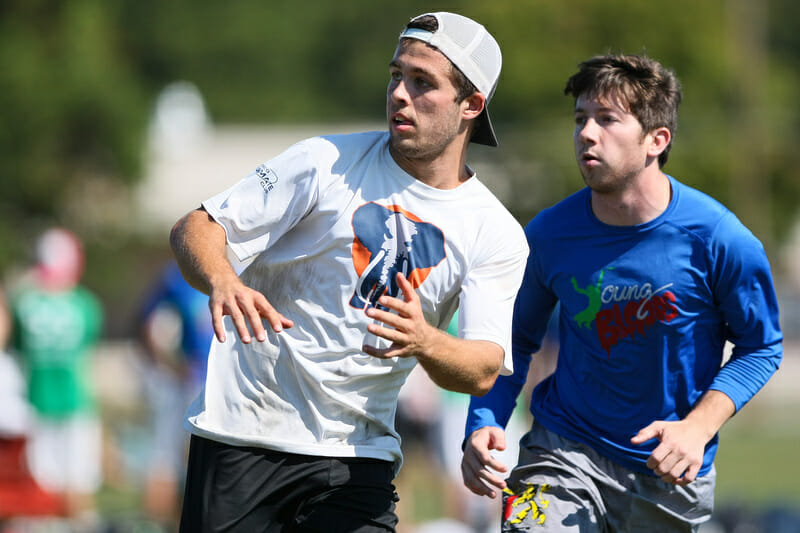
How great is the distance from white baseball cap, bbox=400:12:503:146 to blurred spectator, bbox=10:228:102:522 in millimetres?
7896

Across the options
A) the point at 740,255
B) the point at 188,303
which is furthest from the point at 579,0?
the point at 740,255

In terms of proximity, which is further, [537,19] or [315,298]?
[537,19]

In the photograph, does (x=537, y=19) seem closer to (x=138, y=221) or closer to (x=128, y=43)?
(x=138, y=221)

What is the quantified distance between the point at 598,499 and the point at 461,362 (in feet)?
3.34

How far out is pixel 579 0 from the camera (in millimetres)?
27094

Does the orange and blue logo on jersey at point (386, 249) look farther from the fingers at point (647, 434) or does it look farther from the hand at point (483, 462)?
the fingers at point (647, 434)

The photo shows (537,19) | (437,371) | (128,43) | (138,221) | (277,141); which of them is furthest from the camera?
(128,43)

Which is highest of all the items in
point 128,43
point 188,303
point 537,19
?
point 128,43

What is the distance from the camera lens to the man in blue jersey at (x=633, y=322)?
4535 millimetres

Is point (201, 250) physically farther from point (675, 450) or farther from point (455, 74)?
point (675, 450)

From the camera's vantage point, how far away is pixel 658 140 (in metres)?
4.69

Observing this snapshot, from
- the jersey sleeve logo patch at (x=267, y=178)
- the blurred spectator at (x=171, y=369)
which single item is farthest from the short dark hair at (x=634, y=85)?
the blurred spectator at (x=171, y=369)

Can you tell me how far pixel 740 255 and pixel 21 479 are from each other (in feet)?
19.2

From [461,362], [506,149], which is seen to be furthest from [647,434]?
[506,149]
